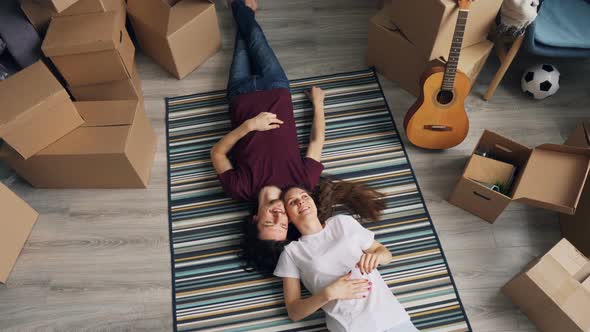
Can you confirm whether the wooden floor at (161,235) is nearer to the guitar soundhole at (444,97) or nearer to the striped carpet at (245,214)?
the striped carpet at (245,214)

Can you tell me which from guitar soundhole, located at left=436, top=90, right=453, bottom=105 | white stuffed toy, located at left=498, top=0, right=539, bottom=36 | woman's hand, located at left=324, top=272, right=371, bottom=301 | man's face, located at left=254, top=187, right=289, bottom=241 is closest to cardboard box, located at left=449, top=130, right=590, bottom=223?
guitar soundhole, located at left=436, top=90, right=453, bottom=105

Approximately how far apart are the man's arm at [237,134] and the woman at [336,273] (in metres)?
0.35

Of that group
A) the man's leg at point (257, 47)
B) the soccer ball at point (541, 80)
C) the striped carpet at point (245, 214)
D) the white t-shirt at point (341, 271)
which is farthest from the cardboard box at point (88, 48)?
the soccer ball at point (541, 80)

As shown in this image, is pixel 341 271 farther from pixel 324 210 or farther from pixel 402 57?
pixel 402 57

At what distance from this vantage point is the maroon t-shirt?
5.78 ft

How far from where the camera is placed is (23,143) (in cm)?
163

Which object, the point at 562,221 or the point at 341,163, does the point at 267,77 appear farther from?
the point at 562,221

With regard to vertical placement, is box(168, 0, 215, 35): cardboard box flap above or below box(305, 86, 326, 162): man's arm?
Result: above

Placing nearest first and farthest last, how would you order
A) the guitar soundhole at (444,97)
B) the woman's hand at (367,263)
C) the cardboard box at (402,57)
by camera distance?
the woman's hand at (367,263), the guitar soundhole at (444,97), the cardboard box at (402,57)

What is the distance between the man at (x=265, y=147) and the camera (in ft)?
5.59

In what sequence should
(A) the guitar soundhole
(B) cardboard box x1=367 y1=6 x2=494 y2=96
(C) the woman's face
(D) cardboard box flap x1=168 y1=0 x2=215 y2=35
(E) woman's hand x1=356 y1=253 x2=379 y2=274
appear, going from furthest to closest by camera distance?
(D) cardboard box flap x1=168 y1=0 x2=215 y2=35 → (B) cardboard box x1=367 y1=6 x2=494 y2=96 → (A) the guitar soundhole → (C) the woman's face → (E) woman's hand x1=356 y1=253 x2=379 y2=274

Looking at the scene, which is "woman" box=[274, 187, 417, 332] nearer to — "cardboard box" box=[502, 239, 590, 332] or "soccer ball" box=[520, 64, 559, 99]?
"cardboard box" box=[502, 239, 590, 332]

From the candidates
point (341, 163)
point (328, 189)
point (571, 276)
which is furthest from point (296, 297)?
point (571, 276)

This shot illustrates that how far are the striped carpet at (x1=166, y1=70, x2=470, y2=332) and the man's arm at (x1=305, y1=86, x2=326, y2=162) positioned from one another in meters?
0.08
